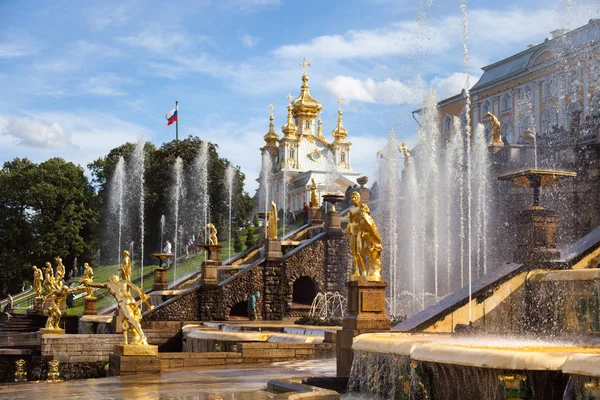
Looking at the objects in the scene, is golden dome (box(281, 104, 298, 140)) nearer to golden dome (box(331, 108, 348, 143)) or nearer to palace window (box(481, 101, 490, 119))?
golden dome (box(331, 108, 348, 143))

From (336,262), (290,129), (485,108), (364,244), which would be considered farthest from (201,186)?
(364,244)

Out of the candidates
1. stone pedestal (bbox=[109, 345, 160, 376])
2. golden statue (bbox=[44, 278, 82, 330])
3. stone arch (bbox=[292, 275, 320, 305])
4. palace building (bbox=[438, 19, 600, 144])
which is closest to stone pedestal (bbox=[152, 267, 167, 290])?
stone arch (bbox=[292, 275, 320, 305])

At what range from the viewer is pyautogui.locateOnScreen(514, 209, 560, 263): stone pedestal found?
14.1 metres

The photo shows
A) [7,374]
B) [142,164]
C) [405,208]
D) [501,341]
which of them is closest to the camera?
[501,341]

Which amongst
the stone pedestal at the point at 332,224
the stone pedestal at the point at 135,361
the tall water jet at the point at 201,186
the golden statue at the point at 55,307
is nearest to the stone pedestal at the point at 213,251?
the stone pedestal at the point at 332,224

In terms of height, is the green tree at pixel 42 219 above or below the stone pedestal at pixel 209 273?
above

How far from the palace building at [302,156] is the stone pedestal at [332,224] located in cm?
6064

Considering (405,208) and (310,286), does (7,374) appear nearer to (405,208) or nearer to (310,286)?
(310,286)

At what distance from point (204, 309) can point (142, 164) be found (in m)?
31.8

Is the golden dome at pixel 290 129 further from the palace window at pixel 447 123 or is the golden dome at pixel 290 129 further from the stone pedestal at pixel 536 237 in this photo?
the stone pedestal at pixel 536 237

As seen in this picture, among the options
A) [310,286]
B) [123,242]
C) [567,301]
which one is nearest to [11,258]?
[123,242]

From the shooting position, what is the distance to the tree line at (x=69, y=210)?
187 feet

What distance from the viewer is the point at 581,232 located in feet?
78.7

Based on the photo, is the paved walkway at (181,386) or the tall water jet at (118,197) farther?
the tall water jet at (118,197)
